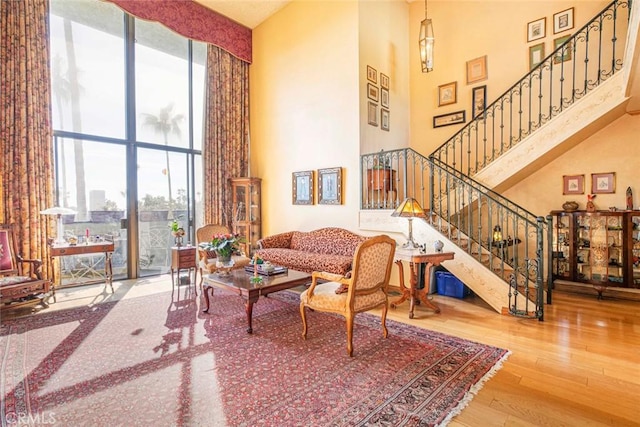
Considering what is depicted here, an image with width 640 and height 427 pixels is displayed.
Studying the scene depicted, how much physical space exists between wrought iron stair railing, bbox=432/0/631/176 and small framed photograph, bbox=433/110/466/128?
342 millimetres

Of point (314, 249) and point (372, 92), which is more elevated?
point (372, 92)

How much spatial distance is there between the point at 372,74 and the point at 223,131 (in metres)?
3.51

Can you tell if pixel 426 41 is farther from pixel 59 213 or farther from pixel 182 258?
pixel 59 213

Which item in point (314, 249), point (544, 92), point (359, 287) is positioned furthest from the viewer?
point (314, 249)

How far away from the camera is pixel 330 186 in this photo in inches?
233

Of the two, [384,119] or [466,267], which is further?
[384,119]

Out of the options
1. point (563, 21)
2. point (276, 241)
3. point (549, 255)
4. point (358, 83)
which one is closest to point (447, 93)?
point (563, 21)

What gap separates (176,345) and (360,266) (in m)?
1.94

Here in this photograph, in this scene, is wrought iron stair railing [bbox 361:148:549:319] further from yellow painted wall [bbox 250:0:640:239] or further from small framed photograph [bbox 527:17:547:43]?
small framed photograph [bbox 527:17:547:43]

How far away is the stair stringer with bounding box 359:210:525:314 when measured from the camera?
3.97 m

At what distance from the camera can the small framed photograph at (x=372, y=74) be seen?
18.7 feet

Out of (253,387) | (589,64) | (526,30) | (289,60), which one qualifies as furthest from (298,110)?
(253,387)

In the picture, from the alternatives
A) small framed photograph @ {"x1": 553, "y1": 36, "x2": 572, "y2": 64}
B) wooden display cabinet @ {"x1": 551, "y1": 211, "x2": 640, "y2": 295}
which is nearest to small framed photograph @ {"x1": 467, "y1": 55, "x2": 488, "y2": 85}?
small framed photograph @ {"x1": 553, "y1": 36, "x2": 572, "y2": 64}

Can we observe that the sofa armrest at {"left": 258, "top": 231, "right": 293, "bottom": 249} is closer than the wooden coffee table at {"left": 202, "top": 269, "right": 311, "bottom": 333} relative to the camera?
No
